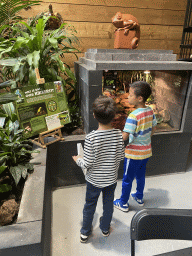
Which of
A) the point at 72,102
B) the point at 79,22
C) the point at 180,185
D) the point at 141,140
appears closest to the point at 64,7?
the point at 79,22

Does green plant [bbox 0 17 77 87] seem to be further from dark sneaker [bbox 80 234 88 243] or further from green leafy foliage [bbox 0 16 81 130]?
dark sneaker [bbox 80 234 88 243]

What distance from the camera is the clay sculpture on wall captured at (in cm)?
203

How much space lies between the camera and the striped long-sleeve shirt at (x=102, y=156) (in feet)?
4.02

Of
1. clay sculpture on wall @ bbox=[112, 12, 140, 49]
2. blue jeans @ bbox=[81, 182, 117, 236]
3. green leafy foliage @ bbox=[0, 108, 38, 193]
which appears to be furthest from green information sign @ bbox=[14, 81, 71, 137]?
clay sculpture on wall @ bbox=[112, 12, 140, 49]

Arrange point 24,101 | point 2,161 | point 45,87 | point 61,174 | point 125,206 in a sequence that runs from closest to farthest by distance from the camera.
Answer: point 2,161, point 24,101, point 45,87, point 125,206, point 61,174

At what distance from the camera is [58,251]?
4.88 ft

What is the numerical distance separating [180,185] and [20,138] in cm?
182

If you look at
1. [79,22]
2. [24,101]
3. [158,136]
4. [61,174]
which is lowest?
[61,174]

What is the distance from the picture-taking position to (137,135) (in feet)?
5.31

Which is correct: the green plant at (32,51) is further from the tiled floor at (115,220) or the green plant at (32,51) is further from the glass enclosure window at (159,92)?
the tiled floor at (115,220)

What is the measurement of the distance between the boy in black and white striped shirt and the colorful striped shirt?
28 centimetres

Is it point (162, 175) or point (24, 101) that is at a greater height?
point (24, 101)

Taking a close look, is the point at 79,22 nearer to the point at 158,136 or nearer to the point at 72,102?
the point at 72,102

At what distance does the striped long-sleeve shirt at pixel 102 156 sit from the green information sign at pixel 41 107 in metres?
0.63
